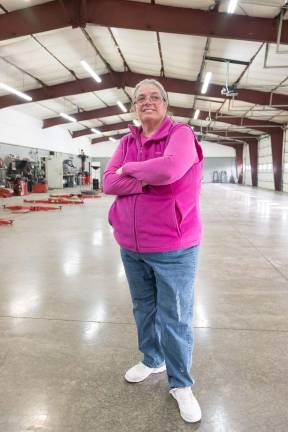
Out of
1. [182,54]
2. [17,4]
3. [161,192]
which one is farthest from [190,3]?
[161,192]

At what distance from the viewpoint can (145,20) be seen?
7973 millimetres

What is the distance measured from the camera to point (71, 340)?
2.38m

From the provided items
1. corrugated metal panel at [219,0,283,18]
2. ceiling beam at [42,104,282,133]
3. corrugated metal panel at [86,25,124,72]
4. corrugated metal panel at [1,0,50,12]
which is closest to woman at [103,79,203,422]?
corrugated metal panel at [219,0,283,18]

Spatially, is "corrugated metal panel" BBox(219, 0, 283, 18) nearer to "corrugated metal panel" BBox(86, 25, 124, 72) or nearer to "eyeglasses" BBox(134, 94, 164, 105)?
"corrugated metal panel" BBox(86, 25, 124, 72)

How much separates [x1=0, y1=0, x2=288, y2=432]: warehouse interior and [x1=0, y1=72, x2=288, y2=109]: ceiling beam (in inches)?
1.8

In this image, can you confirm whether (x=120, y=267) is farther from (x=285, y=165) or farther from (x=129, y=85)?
(x=285, y=165)

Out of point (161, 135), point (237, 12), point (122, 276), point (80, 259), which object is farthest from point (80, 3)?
point (161, 135)

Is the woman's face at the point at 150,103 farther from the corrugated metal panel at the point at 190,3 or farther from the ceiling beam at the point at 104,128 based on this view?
the ceiling beam at the point at 104,128

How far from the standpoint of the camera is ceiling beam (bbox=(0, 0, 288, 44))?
305 inches

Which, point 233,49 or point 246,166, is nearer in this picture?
point 233,49

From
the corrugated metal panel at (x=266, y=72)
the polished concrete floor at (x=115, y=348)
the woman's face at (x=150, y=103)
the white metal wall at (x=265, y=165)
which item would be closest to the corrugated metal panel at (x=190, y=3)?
the corrugated metal panel at (x=266, y=72)

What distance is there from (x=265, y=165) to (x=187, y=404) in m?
25.0

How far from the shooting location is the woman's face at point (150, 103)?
1.60 meters

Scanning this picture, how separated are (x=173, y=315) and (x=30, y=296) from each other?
205 centimetres
